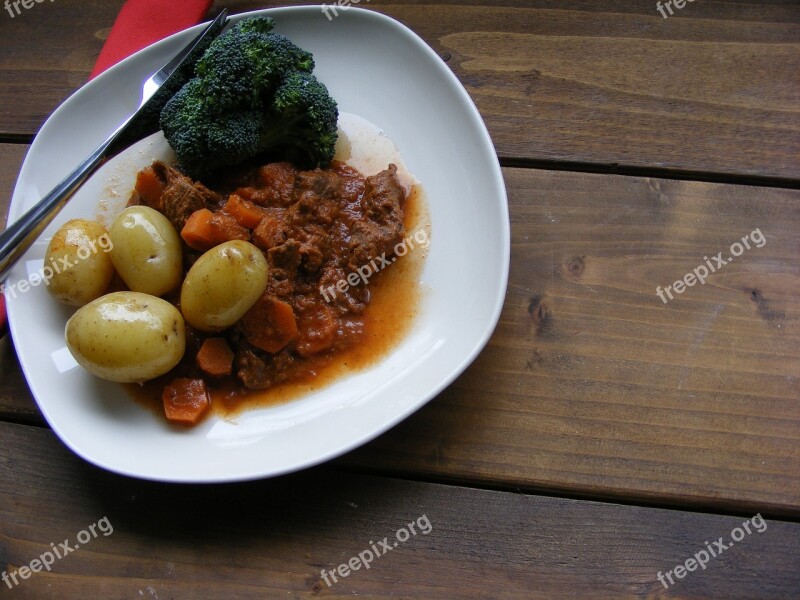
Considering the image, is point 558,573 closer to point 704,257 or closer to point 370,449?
point 370,449

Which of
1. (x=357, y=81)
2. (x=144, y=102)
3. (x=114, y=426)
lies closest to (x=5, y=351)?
(x=114, y=426)

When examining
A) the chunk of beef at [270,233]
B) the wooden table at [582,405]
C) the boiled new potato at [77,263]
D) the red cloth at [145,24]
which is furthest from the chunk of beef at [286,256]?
the red cloth at [145,24]

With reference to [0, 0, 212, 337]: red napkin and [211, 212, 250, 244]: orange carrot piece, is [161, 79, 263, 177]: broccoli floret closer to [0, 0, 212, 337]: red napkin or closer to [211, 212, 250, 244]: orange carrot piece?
[211, 212, 250, 244]: orange carrot piece

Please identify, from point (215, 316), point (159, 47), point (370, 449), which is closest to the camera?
point (215, 316)

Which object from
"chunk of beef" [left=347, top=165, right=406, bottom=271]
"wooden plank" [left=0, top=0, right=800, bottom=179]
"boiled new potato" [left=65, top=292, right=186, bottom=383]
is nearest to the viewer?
"boiled new potato" [left=65, top=292, right=186, bottom=383]

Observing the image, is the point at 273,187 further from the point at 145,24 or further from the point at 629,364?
the point at 629,364

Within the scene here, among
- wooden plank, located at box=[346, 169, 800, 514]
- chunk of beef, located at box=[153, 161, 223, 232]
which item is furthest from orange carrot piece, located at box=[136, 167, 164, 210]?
wooden plank, located at box=[346, 169, 800, 514]

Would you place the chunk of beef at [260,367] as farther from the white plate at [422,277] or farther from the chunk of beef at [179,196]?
the chunk of beef at [179,196]
